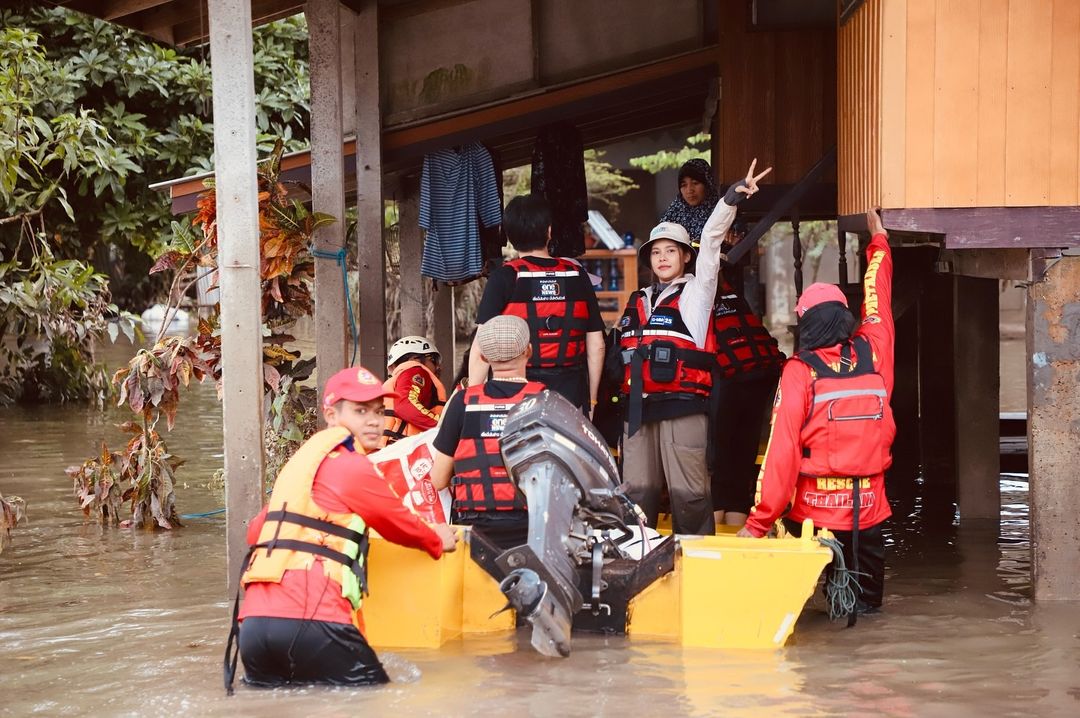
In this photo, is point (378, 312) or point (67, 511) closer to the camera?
point (378, 312)

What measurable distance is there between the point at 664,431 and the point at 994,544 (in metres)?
3.10

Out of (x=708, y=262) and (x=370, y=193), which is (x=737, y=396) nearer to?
(x=708, y=262)

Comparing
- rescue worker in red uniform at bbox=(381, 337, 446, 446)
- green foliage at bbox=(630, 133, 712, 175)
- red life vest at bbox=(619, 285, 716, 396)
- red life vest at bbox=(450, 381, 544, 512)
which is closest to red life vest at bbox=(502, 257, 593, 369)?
red life vest at bbox=(619, 285, 716, 396)

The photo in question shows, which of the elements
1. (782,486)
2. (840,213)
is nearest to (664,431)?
(782,486)

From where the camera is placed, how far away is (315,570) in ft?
16.8

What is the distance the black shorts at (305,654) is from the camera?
5125 millimetres

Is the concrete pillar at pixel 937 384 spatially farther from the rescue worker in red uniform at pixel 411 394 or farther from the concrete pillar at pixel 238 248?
the concrete pillar at pixel 238 248

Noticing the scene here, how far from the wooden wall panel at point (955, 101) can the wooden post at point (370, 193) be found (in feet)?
12.4

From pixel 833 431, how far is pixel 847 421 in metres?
0.08

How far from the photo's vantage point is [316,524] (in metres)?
5.16

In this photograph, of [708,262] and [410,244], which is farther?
[410,244]

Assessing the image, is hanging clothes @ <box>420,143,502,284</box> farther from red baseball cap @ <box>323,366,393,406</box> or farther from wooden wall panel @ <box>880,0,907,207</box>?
red baseball cap @ <box>323,366,393,406</box>

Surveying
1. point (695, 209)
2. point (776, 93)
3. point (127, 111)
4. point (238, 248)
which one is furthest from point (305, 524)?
point (127, 111)

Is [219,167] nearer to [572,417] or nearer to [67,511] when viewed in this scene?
[572,417]
